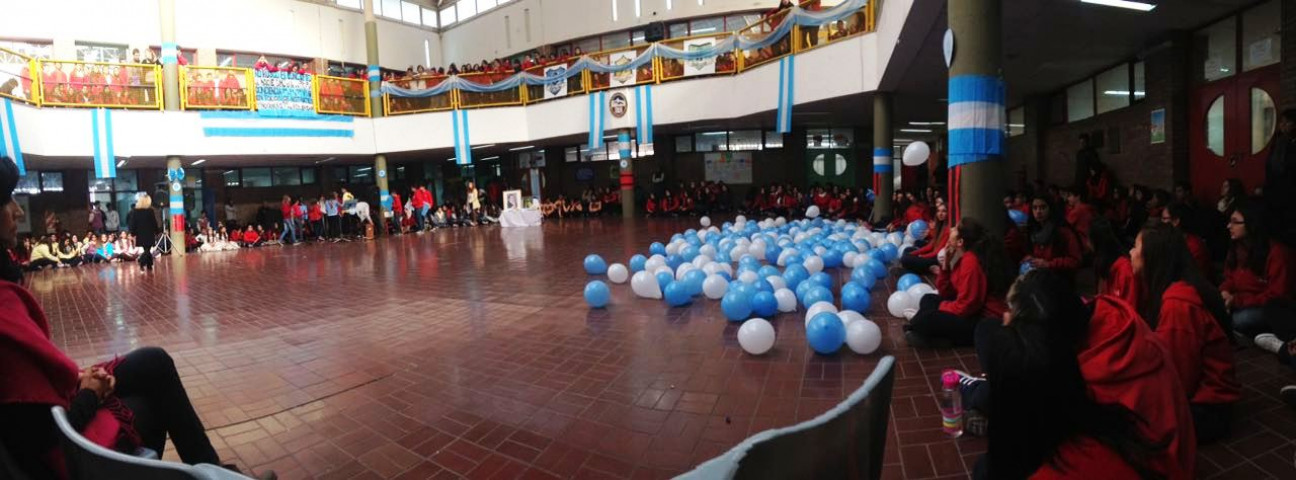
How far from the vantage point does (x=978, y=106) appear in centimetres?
505

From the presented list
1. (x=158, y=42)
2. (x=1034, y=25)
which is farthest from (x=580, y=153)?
(x=1034, y=25)

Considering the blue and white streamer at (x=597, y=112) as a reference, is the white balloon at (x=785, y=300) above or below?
below

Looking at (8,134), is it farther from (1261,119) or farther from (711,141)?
(1261,119)

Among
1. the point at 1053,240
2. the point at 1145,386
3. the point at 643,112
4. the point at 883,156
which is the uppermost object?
the point at 643,112

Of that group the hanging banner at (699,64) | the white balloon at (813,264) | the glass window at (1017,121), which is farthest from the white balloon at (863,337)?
the hanging banner at (699,64)

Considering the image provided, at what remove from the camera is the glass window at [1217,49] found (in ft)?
26.7

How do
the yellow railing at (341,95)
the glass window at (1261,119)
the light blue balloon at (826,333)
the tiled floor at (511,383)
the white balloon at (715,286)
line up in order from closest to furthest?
the tiled floor at (511,383)
the light blue balloon at (826,333)
the white balloon at (715,286)
the glass window at (1261,119)
the yellow railing at (341,95)

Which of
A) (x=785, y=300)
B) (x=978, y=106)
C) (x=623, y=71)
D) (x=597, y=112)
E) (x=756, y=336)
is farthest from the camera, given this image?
(x=597, y=112)

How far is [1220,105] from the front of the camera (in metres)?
8.46

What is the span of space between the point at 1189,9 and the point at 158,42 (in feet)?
85.7

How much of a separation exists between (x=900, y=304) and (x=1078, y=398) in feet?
11.4

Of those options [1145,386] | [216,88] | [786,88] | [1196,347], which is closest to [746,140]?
[786,88]

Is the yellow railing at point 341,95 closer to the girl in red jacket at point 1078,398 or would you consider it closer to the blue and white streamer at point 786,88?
the blue and white streamer at point 786,88

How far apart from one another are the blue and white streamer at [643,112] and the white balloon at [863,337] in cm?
1475
